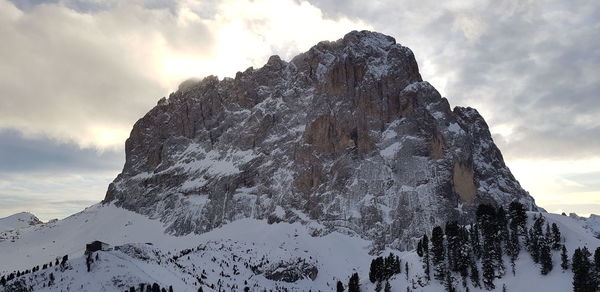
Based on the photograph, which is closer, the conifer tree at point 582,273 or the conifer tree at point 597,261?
the conifer tree at point 582,273

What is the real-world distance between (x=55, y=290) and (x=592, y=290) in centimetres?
14867

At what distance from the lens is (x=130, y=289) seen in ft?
651

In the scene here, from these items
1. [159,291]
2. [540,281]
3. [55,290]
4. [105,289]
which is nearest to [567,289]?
[540,281]

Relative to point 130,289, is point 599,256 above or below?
above

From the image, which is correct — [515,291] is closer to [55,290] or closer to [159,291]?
[159,291]

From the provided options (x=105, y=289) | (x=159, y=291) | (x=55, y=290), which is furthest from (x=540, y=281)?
(x=55, y=290)

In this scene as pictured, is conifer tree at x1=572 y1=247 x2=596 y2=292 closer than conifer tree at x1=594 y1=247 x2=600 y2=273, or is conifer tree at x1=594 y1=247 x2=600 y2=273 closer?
conifer tree at x1=572 y1=247 x2=596 y2=292

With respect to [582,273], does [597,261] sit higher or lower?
higher

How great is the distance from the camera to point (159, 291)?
200m

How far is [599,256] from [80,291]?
145 metres

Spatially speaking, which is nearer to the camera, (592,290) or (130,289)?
(592,290)

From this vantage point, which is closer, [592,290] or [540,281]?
[592,290]

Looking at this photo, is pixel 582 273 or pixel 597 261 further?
pixel 597 261

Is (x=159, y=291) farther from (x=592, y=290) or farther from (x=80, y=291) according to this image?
(x=592, y=290)
